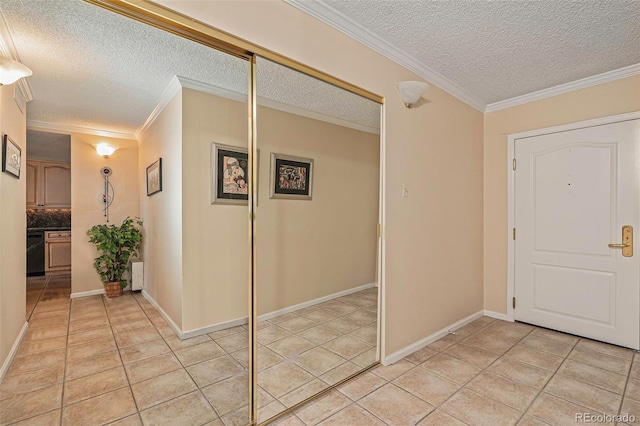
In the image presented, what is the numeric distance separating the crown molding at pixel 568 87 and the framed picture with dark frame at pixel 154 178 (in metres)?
3.49

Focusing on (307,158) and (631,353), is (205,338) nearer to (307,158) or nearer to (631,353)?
(307,158)

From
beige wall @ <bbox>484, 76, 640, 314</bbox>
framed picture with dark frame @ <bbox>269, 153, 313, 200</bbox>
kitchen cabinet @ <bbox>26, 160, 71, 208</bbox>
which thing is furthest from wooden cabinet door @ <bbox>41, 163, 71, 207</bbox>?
beige wall @ <bbox>484, 76, 640, 314</bbox>

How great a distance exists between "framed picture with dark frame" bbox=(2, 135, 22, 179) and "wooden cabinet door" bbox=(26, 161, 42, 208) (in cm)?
4

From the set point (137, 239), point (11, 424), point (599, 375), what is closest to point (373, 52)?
point (137, 239)

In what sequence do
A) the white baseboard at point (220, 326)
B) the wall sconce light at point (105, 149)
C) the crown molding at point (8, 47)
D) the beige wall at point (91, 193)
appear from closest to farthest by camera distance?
the crown molding at point (8, 47), the beige wall at point (91, 193), the wall sconce light at point (105, 149), the white baseboard at point (220, 326)

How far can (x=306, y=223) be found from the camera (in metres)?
2.12

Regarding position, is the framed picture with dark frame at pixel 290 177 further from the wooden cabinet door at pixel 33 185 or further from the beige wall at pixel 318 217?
the wooden cabinet door at pixel 33 185

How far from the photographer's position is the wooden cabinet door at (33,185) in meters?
1.18

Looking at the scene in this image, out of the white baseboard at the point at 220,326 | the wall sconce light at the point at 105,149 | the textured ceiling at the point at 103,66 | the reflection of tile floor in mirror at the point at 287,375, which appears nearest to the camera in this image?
the textured ceiling at the point at 103,66

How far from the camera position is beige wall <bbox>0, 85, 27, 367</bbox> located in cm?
108

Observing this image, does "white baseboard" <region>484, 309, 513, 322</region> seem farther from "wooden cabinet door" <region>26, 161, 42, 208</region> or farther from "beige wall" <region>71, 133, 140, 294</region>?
"wooden cabinet door" <region>26, 161, 42, 208</region>

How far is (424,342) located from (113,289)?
7.95ft

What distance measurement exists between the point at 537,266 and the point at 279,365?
2855 millimetres

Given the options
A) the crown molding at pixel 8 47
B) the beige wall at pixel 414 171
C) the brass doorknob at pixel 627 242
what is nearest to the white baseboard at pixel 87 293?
the crown molding at pixel 8 47
